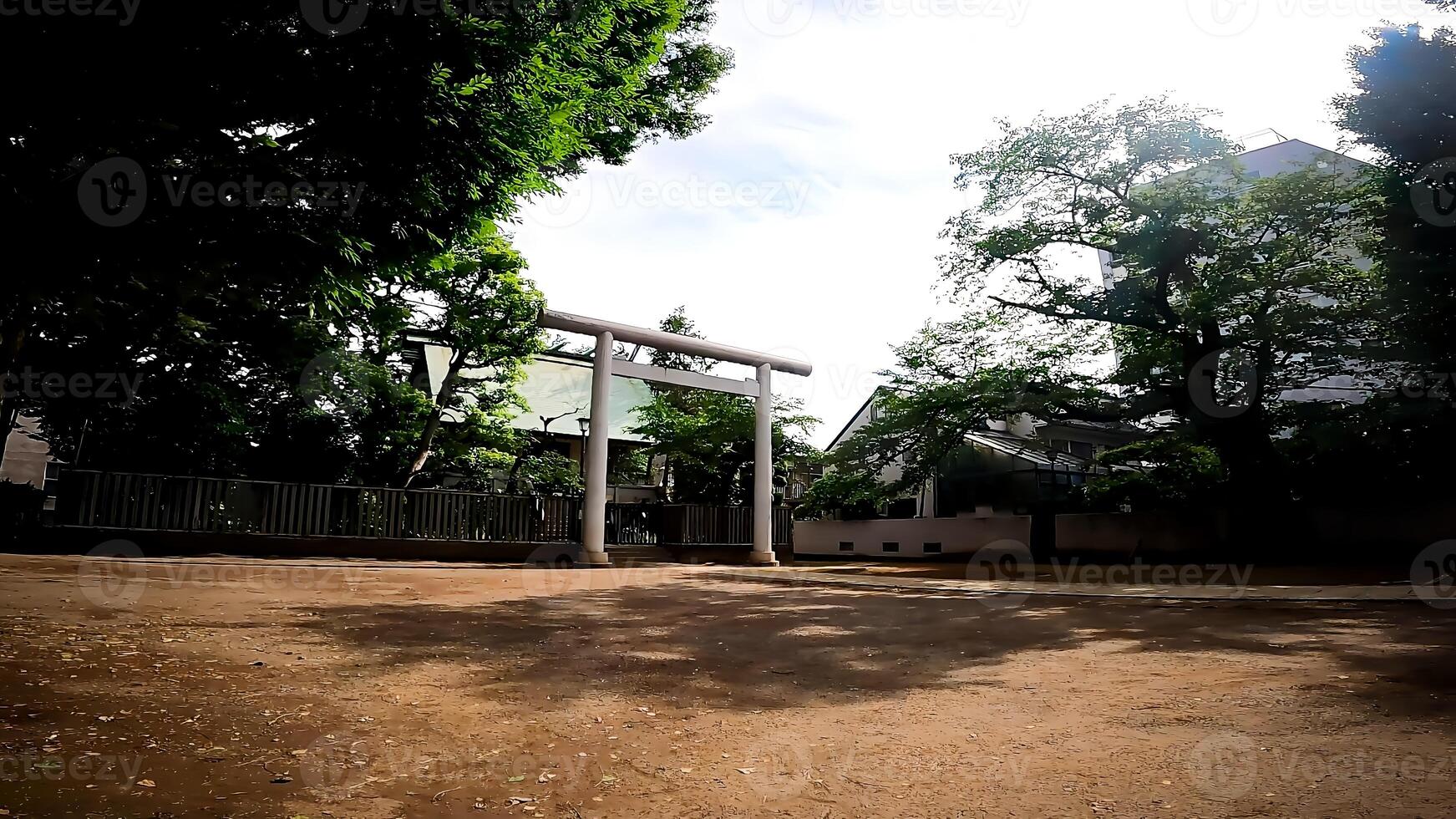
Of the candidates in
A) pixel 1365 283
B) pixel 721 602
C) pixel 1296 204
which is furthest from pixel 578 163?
pixel 1365 283

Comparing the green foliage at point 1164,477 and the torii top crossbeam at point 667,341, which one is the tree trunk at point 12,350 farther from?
the green foliage at point 1164,477

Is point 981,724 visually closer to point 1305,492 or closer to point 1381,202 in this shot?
point 1381,202

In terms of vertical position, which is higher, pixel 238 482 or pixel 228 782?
pixel 238 482

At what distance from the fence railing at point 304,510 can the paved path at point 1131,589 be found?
6.32 metres

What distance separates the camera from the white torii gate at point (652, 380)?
15094 millimetres

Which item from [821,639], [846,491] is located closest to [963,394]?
[846,491]

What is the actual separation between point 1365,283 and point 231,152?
49.0 feet

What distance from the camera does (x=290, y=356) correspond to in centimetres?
1509
